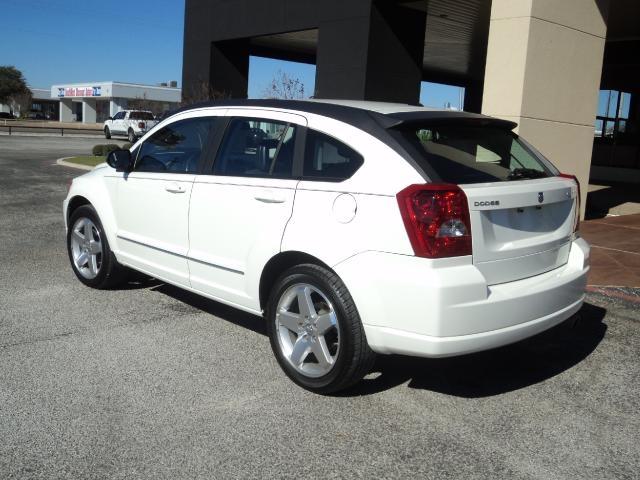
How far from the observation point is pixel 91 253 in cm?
623

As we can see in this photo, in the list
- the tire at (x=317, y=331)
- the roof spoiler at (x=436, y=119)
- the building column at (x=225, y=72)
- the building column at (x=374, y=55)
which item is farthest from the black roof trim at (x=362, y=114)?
the building column at (x=225, y=72)

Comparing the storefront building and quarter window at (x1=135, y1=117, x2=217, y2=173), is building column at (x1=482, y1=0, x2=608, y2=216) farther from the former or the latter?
the storefront building

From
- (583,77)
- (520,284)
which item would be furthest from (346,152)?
(583,77)

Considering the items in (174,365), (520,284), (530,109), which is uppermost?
(530,109)

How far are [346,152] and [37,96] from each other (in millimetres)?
118783

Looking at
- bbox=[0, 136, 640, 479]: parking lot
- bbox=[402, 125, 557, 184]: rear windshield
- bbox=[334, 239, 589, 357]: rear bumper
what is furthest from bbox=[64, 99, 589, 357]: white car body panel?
bbox=[0, 136, 640, 479]: parking lot

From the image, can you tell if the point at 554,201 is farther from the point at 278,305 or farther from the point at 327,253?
the point at 278,305

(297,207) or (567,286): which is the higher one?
(297,207)

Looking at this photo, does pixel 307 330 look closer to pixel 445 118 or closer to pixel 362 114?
pixel 362 114

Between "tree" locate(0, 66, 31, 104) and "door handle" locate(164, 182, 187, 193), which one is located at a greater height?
"tree" locate(0, 66, 31, 104)

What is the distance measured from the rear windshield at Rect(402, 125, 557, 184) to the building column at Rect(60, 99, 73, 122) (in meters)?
99.7

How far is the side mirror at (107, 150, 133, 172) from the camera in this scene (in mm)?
5660

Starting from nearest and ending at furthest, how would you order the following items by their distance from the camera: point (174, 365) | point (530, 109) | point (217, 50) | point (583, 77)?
point (174, 365)
point (530, 109)
point (583, 77)
point (217, 50)

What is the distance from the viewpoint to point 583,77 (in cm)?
1014
